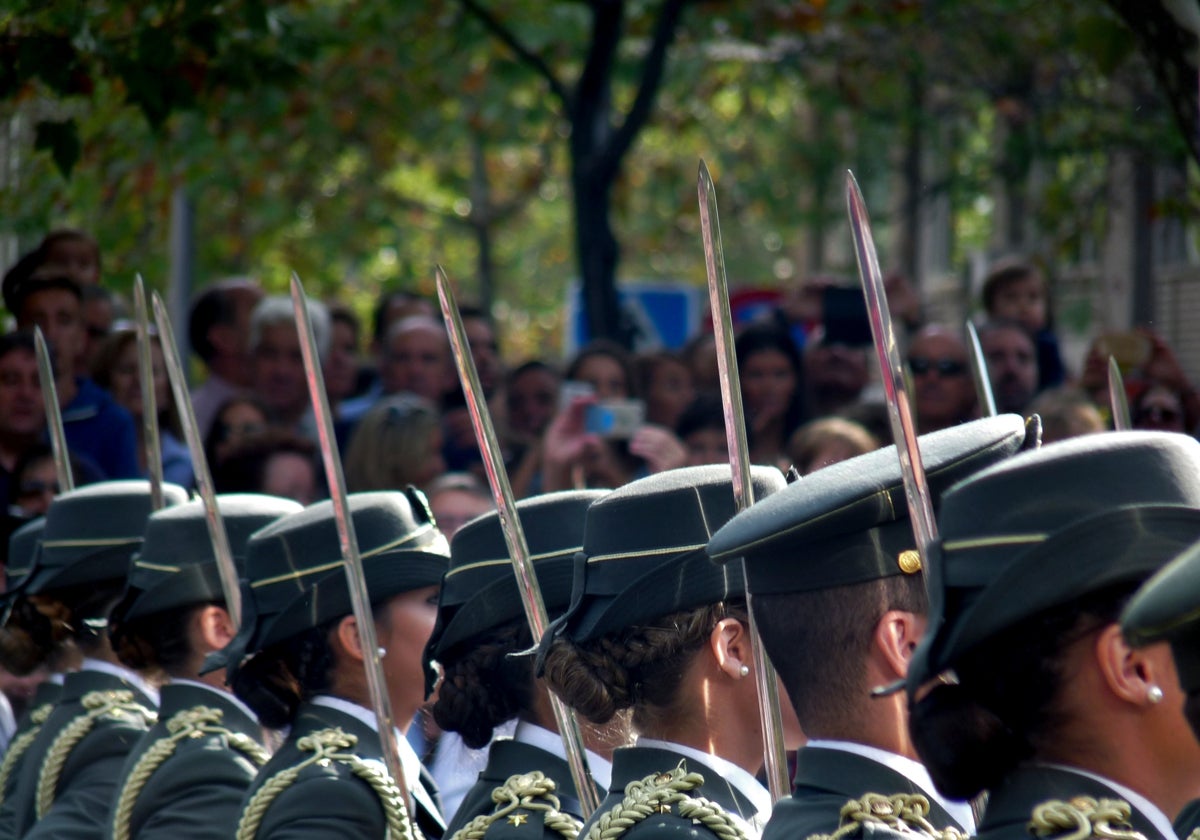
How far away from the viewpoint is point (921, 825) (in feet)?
8.25

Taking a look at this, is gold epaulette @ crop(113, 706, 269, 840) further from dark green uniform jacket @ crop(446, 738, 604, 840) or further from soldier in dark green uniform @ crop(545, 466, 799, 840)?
soldier in dark green uniform @ crop(545, 466, 799, 840)

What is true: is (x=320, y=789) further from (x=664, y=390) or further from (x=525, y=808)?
(x=664, y=390)

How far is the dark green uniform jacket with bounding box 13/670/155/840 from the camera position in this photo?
426 centimetres

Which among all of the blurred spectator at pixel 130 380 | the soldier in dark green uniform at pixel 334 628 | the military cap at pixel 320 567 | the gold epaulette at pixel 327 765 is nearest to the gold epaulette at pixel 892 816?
A: the gold epaulette at pixel 327 765

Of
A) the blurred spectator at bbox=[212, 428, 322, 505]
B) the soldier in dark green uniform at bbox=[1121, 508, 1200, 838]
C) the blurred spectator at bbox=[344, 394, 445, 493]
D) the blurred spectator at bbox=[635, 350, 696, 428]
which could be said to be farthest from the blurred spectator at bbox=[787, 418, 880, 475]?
the soldier in dark green uniform at bbox=[1121, 508, 1200, 838]

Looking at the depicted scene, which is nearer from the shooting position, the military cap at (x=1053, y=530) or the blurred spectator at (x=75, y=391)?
the military cap at (x=1053, y=530)

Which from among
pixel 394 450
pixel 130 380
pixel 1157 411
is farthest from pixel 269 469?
pixel 1157 411

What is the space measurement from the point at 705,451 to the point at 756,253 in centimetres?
1768

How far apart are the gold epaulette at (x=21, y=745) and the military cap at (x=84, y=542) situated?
347 mm

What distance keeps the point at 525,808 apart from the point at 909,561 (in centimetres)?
101

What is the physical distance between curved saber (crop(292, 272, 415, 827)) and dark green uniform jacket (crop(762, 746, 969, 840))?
113cm

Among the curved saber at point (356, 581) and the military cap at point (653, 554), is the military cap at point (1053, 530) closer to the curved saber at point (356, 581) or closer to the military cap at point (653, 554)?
the military cap at point (653, 554)

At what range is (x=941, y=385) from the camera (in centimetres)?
683

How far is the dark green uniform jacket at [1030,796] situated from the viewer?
6.87 ft
